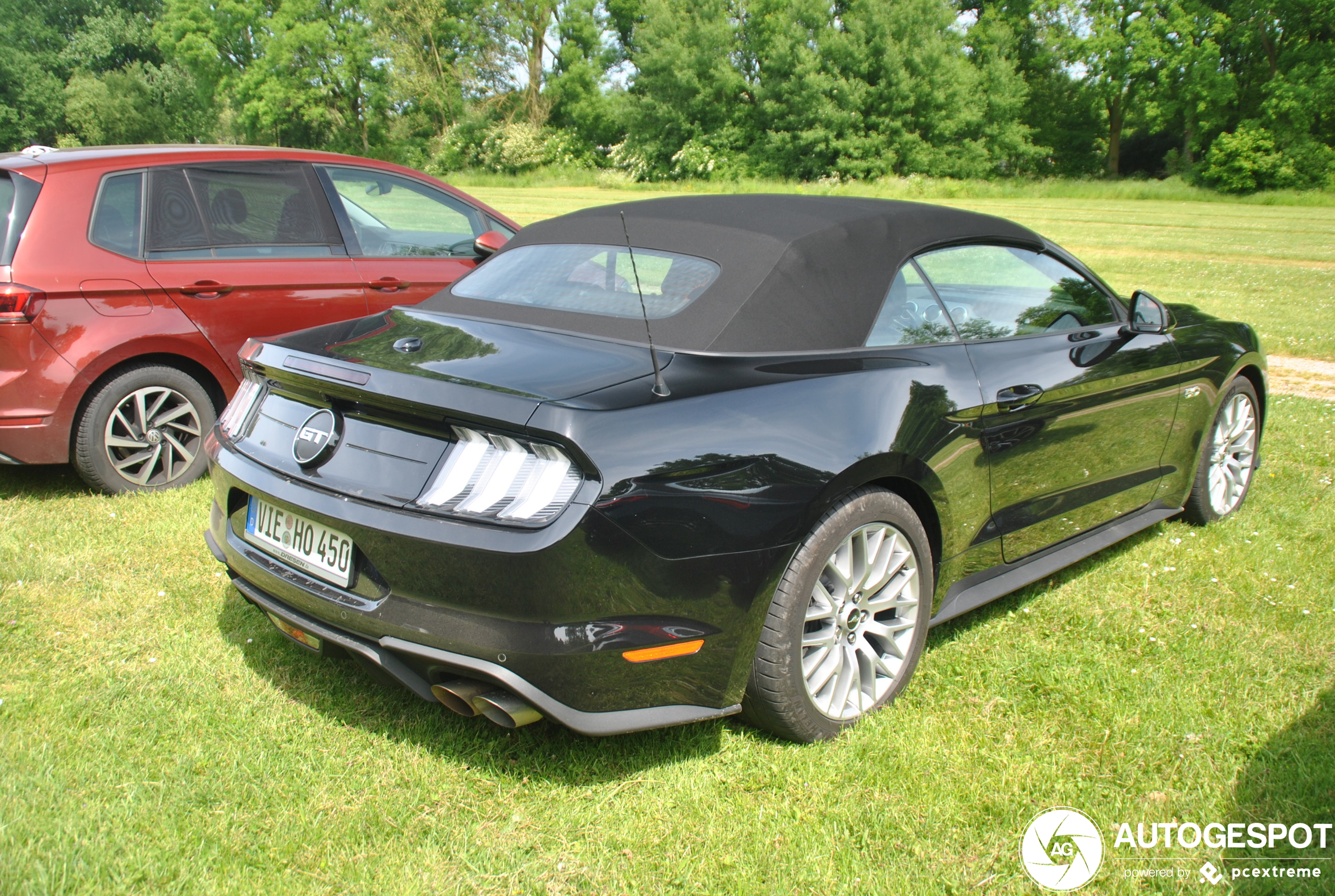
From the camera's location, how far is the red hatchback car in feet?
14.8

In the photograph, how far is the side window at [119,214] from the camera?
15.5 feet

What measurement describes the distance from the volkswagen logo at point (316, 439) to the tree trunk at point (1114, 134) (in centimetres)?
5793

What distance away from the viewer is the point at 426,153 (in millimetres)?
59062

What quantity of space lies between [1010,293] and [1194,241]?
66.1ft

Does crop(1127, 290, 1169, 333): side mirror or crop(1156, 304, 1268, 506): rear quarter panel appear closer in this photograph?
crop(1127, 290, 1169, 333): side mirror

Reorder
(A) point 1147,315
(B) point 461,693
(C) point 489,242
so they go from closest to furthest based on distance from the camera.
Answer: (B) point 461,693, (A) point 1147,315, (C) point 489,242

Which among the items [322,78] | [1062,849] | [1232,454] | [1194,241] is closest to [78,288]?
[1062,849]

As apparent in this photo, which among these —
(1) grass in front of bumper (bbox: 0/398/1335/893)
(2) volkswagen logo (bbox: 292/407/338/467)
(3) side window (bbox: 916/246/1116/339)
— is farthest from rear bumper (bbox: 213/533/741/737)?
(3) side window (bbox: 916/246/1116/339)

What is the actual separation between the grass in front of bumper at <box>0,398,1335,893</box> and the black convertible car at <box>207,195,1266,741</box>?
26cm

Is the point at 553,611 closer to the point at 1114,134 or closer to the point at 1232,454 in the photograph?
the point at 1232,454

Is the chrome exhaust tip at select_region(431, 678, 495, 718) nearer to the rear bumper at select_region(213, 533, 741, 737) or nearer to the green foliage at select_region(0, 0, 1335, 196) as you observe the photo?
the rear bumper at select_region(213, 533, 741, 737)

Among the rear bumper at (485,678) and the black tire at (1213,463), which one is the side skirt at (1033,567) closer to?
the black tire at (1213,463)

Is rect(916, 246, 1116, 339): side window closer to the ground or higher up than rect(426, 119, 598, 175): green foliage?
higher up

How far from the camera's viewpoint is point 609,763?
2758 mm
